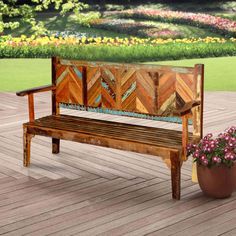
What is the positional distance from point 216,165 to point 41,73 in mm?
9110

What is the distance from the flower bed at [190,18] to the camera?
66.9ft

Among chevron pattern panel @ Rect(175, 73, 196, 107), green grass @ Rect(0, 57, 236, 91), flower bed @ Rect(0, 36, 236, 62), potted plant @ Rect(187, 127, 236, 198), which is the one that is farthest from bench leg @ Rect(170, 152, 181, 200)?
flower bed @ Rect(0, 36, 236, 62)

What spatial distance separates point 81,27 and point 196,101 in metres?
15.4

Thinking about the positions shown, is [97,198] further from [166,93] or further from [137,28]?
[137,28]

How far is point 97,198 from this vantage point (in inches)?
197

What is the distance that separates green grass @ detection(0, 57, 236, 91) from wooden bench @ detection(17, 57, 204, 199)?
17.7 ft

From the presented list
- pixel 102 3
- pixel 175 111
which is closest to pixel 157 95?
pixel 175 111

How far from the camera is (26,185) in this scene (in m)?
5.34

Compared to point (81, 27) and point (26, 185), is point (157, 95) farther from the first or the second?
point (81, 27)

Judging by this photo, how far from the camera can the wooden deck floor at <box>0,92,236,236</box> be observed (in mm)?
4395

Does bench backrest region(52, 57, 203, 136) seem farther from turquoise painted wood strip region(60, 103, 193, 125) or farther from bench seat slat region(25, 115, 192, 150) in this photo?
bench seat slat region(25, 115, 192, 150)

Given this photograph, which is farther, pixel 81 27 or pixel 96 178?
pixel 81 27

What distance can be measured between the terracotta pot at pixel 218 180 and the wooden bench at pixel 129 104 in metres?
0.21

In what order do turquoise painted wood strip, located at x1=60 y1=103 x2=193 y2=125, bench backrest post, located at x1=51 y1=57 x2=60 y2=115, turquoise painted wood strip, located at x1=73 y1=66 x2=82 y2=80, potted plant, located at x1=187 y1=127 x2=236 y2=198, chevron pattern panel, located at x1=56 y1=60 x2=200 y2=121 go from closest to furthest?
potted plant, located at x1=187 y1=127 x2=236 y2=198 < chevron pattern panel, located at x1=56 y1=60 x2=200 y2=121 < turquoise painted wood strip, located at x1=60 y1=103 x2=193 y2=125 < turquoise painted wood strip, located at x1=73 y1=66 x2=82 y2=80 < bench backrest post, located at x1=51 y1=57 x2=60 y2=115
